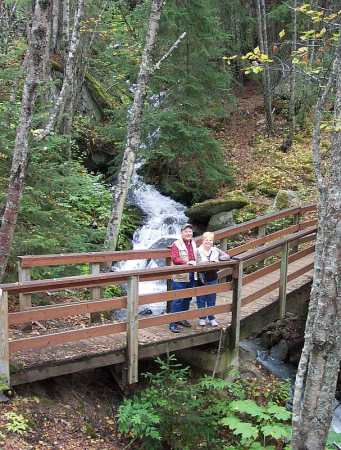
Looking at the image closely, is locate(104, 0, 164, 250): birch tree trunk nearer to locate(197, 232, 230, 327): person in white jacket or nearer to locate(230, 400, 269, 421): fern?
locate(197, 232, 230, 327): person in white jacket

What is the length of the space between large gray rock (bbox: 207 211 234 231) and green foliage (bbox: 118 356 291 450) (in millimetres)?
9280

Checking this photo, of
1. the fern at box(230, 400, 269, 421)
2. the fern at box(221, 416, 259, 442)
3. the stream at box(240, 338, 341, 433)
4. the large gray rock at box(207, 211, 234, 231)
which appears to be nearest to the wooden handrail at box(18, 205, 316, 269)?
the stream at box(240, 338, 341, 433)

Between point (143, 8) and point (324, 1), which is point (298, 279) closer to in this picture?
point (143, 8)

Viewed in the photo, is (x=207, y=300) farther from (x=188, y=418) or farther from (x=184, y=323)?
(x=188, y=418)

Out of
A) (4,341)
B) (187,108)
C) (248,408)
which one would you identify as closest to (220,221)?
(187,108)

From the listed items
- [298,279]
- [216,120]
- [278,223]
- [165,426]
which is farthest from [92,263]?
[216,120]

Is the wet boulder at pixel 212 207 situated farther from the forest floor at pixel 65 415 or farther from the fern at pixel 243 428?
the fern at pixel 243 428

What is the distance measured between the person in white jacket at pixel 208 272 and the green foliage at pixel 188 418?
1.19 m

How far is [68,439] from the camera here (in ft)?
18.0

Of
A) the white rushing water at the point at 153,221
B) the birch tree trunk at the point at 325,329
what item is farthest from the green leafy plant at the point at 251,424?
the white rushing water at the point at 153,221

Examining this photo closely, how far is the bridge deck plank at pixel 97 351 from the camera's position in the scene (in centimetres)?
565

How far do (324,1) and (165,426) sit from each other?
23851 millimetres

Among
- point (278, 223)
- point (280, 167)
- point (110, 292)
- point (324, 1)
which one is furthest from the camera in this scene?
point (324, 1)

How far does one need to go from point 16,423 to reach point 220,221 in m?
11.5
